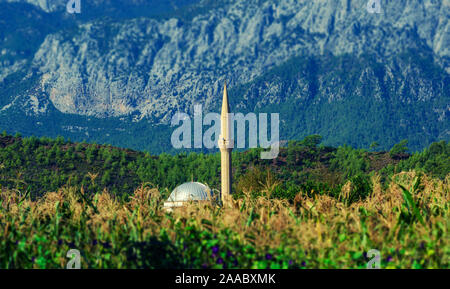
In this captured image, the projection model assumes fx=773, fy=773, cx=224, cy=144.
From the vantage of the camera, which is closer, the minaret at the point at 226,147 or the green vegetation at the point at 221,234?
the green vegetation at the point at 221,234

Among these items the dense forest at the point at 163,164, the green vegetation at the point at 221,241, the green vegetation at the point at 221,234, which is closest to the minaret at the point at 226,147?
the dense forest at the point at 163,164

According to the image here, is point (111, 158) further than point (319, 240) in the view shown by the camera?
Yes

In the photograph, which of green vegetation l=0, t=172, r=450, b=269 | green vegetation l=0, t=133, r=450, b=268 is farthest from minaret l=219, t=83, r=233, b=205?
green vegetation l=0, t=172, r=450, b=269

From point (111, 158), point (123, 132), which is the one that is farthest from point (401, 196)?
point (123, 132)

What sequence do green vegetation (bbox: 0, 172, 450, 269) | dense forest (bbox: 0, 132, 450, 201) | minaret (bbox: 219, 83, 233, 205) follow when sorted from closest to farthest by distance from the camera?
green vegetation (bbox: 0, 172, 450, 269) < minaret (bbox: 219, 83, 233, 205) < dense forest (bbox: 0, 132, 450, 201)

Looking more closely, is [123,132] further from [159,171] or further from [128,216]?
[128,216]

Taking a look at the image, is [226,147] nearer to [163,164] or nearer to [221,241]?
[221,241]

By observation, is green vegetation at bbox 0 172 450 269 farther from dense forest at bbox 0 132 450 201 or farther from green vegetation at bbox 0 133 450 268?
dense forest at bbox 0 132 450 201

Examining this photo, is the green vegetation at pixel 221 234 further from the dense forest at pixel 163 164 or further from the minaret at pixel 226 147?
the dense forest at pixel 163 164

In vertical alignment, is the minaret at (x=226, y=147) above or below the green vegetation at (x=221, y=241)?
above

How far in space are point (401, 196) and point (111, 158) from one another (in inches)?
4210

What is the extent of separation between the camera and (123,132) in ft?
647
